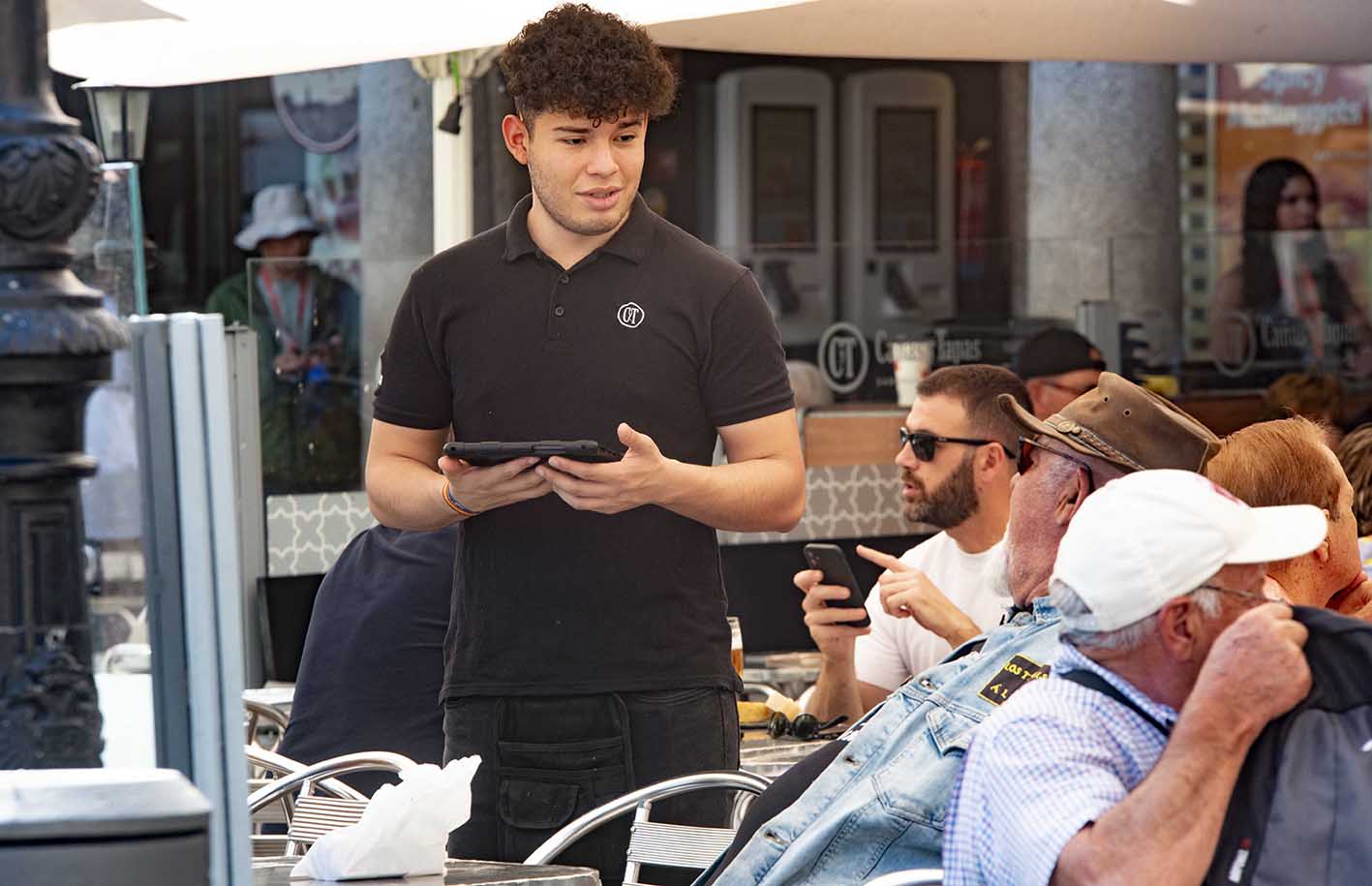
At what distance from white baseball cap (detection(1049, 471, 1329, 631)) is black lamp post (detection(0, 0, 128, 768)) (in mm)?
1094

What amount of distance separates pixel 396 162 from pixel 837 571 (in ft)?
21.3

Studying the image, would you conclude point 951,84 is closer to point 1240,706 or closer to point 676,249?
point 676,249

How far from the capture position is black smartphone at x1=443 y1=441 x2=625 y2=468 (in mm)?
2818

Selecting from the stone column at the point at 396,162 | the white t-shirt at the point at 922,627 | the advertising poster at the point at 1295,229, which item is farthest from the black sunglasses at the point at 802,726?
the stone column at the point at 396,162

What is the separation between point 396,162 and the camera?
1000 cm

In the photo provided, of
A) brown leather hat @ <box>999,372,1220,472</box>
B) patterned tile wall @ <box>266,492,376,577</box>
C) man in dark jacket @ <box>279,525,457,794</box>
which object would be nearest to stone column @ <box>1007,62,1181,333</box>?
patterned tile wall @ <box>266,492,376,577</box>

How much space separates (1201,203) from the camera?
1278cm

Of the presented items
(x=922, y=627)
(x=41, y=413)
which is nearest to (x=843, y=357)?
(x=922, y=627)

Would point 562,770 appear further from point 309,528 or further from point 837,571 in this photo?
point 309,528

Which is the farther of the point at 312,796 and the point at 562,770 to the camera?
the point at 312,796

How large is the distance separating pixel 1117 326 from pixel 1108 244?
0.54m

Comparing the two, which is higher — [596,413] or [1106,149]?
[1106,149]

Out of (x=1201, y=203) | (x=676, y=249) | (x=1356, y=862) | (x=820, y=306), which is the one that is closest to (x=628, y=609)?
(x=676, y=249)

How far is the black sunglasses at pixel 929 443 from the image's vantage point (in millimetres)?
4520
